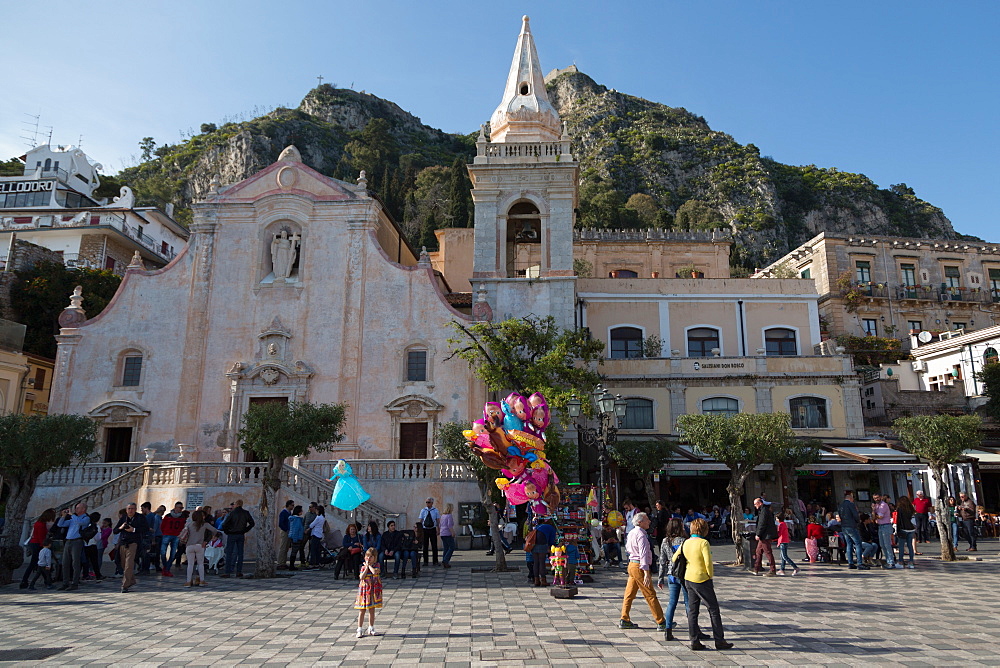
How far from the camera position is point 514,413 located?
44.9 feet

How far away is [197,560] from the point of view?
15.1m

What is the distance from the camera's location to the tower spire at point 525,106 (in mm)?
31234

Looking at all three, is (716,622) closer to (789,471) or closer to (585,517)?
(585,517)

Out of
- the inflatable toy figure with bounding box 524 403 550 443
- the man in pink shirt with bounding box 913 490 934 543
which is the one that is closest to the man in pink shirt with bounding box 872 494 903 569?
the man in pink shirt with bounding box 913 490 934 543

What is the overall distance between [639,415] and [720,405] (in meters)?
3.29

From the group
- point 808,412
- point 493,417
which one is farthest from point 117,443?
point 808,412

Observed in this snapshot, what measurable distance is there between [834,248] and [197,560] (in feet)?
136

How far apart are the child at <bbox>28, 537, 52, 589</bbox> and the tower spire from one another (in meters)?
22.6

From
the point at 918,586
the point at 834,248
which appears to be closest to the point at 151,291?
the point at 918,586

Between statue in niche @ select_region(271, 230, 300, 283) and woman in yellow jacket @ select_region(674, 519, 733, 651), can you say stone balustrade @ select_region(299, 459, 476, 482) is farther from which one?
Result: woman in yellow jacket @ select_region(674, 519, 733, 651)

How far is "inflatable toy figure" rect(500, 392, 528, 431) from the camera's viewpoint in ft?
44.5

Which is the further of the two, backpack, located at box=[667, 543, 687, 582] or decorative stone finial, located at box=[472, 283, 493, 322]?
decorative stone finial, located at box=[472, 283, 493, 322]

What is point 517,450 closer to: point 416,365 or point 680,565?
point 680,565

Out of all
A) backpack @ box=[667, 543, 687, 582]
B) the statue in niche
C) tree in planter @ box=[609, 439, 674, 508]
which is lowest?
backpack @ box=[667, 543, 687, 582]
